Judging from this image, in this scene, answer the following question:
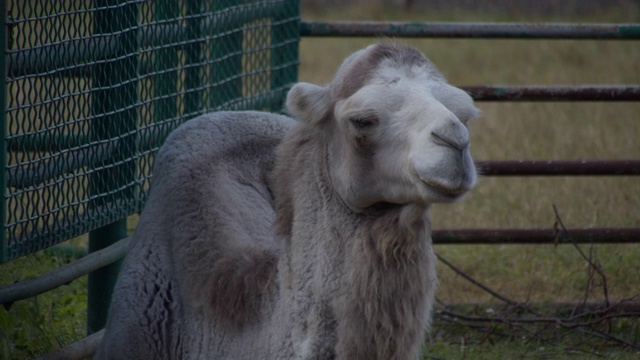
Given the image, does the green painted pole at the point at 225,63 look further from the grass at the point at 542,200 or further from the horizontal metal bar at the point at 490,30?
the grass at the point at 542,200

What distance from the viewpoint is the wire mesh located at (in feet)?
14.5

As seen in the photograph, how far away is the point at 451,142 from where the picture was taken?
322 centimetres

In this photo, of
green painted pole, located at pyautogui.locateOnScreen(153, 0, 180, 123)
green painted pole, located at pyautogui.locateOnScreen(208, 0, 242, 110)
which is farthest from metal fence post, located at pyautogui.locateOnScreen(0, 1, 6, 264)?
green painted pole, located at pyautogui.locateOnScreen(208, 0, 242, 110)

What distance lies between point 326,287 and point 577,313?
298 centimetres

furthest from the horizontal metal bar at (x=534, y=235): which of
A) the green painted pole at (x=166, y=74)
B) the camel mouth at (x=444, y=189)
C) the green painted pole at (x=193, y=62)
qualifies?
the camel mouth at (x=444, y=189)

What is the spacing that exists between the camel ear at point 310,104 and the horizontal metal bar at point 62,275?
4.39 feet

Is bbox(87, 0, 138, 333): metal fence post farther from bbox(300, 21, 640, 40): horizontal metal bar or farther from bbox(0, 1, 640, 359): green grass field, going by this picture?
bbox(300, 21, 640, 40): horizontal metal bar

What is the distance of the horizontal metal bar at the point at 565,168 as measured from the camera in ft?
21.0

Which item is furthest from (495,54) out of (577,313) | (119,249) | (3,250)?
(3,250)

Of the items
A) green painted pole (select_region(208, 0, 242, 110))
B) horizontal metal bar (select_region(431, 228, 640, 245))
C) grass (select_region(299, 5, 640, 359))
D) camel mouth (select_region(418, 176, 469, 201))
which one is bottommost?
grass (select_region(299, 5, 640, 359))

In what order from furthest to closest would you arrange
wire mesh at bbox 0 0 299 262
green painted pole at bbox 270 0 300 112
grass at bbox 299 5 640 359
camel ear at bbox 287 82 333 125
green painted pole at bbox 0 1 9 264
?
green painted pole at bbox 270 0 300 112 → grass at bbox 299 5 640 359 → wire mesh at bbox 0 0 299 262 → green painted pole at bbox 0 1 9 264 → camel ear at bbox 287 82 333 125

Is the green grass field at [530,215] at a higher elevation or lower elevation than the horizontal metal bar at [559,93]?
lower

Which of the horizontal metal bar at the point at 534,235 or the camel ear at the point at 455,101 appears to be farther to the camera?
the horizontal metal bar at the point at 534,235

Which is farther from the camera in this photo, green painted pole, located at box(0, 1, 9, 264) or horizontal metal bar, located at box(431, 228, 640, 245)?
horizontal metal bar, located at box(431, 228, 640, 245)
